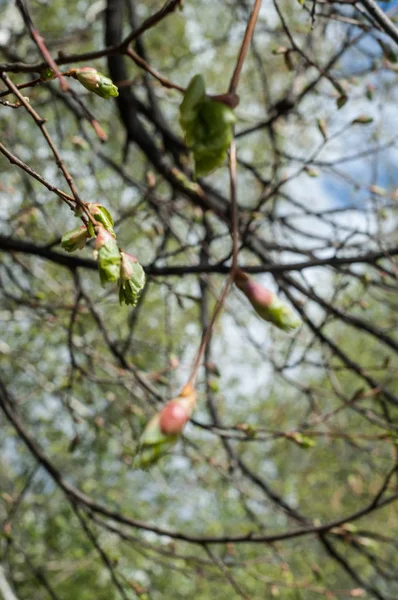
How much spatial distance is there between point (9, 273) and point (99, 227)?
1.72m

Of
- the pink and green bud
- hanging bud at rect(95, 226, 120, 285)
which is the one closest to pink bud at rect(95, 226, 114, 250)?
hanging bud at rect(95, 226, 120, 285)

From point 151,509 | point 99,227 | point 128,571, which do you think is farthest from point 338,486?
point 99,227

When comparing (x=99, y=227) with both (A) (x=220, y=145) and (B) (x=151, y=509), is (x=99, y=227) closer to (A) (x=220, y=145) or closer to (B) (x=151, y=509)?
(A) (x=220, y=145)

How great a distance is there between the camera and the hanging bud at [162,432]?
47cm

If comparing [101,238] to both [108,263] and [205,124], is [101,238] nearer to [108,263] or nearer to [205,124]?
[108,263]

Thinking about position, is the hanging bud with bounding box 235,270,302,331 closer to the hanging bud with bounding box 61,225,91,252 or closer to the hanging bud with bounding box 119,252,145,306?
the hanging bud with bounding box 119,252,145,306

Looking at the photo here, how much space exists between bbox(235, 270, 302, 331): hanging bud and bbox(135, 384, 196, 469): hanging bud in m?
0.12

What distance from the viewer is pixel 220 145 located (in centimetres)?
47

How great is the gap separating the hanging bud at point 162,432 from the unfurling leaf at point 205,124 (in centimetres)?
20

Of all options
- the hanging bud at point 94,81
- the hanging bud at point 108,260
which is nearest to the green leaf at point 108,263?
the hanging bud at point 108,260

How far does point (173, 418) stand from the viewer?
0.48m

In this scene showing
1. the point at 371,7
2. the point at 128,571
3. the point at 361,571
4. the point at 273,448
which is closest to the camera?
the point at 371,7

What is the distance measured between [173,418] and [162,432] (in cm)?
1

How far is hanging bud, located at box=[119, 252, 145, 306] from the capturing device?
2.08 feet
